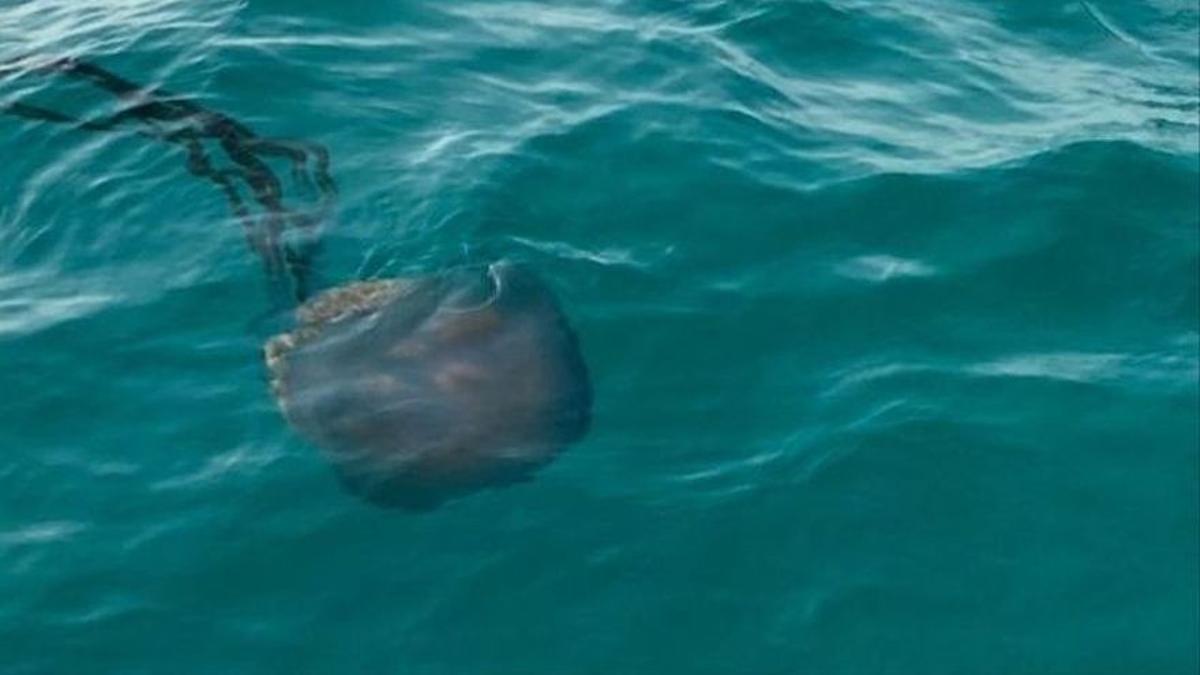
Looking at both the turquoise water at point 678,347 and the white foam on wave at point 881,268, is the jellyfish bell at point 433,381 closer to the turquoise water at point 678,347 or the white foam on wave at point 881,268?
the turquoise water at point 678,347

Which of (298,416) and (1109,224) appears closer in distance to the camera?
(298,416)

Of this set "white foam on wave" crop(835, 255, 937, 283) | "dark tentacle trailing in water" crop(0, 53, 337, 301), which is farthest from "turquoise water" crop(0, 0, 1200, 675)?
"dark tentacle trailing in water" crop(0, 53, 337, 301)

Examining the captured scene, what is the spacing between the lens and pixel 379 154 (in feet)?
31.4

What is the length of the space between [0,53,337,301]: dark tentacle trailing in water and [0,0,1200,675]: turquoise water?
0.12 m

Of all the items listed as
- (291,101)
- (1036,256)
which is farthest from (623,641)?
(291,101)

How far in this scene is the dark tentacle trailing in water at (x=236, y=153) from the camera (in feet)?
28.8

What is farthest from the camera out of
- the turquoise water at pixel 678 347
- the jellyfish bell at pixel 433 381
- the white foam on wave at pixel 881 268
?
the white foam on wave at pixel 881 268

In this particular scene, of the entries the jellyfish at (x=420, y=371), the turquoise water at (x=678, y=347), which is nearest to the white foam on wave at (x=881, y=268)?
the turquoise water at (x=678, y=347)

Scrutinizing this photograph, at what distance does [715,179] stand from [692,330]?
139cm

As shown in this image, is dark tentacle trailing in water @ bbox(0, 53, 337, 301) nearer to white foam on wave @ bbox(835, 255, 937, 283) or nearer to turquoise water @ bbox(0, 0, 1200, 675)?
turquoise water @ bbox(0, 0, 1200, 675)

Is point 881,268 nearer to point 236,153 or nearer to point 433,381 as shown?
point 433,381

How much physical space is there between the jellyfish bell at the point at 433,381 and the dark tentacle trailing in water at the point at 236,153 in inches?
17.6

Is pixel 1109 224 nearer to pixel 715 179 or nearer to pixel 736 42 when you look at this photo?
pixel 715 179

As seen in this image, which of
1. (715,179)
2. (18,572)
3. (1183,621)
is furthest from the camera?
(715,179)
